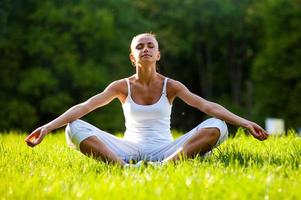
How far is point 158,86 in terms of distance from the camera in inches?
251

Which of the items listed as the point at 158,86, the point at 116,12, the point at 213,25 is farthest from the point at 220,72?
the point at 158,86

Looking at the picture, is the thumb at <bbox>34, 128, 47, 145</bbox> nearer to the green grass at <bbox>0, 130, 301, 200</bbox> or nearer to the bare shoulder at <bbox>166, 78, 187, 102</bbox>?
the green grass at <bbox>0, 130, 301, 200</bbox>

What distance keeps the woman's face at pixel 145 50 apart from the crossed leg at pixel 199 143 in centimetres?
93

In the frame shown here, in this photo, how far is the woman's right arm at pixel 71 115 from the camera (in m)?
5.57

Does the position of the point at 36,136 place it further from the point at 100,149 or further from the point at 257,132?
the point at 257,132

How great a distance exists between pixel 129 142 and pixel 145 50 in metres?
0.90

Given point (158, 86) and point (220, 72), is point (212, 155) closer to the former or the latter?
point (158, 86)

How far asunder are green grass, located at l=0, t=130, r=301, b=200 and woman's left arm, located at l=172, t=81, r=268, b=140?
0.87 feet

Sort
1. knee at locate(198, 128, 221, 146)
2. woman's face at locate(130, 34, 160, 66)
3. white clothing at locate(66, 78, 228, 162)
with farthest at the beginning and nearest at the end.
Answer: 1. woman's face at locate(130, 34, 160, 66)
2. white clothing at locate(66, 78, 228, 162)
3. knee at locate(198, 128, 221, 146)

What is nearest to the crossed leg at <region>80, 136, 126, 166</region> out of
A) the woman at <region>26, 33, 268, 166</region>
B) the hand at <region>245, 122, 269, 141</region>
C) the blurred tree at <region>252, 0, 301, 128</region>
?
the woman at <region>26, 33, 268, 166</region>

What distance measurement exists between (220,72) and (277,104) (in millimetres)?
10336

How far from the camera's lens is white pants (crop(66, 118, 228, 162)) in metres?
5.73

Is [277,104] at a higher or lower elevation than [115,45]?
lower

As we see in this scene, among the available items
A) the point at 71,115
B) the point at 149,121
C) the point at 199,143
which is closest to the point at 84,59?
the point at 149,121
